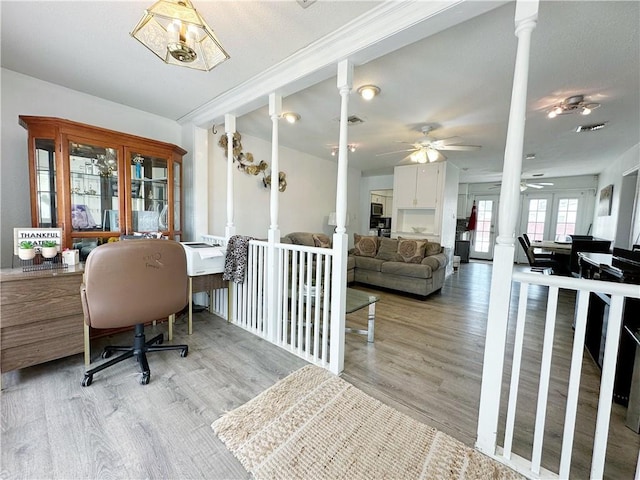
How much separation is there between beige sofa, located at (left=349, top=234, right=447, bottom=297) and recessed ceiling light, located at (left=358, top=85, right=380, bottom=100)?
2.52 m

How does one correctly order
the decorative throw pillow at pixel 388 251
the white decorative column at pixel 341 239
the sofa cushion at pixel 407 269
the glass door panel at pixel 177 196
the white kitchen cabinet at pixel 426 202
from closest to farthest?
the white decorative column at pixel 341 239 → the glass door panel at pixel 177 196 → the sofa cushion at pixel 407 269 → the decorative throw pillow at pixel 388 251 → the white kitchen cabinet at pixel 426 202

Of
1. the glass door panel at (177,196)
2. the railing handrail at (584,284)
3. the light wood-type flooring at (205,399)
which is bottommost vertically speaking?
the light wood-type flooring at (205,399)

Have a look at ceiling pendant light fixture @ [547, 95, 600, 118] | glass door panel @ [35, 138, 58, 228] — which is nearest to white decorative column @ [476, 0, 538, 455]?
ceiling pendant light fixture @ [547, 95, 600, 118]

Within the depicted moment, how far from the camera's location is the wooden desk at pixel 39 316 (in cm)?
170

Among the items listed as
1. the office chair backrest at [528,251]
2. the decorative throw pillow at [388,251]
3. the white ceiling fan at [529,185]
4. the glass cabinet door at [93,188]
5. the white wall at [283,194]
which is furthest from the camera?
the white ceiling fan at [529,185]

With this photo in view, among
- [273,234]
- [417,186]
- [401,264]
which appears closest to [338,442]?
[273,234]

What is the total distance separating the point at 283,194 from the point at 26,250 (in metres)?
3.32

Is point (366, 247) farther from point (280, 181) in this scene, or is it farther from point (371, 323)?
point (371, 323)

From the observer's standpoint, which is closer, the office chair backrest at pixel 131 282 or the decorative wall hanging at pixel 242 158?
the office chair backrest at pixel 131 282

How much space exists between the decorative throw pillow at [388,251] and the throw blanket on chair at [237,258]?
2.69 meters

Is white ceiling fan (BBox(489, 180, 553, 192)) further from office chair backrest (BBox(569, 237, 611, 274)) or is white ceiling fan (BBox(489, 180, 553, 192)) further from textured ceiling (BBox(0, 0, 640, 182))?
textured ceiling (BBox(0, 0, 640, 182))

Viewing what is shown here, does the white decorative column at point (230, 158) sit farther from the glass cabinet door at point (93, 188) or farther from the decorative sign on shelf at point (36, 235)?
the decorative sign on shelf at point (36, 235)

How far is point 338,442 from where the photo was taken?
1.39 metres

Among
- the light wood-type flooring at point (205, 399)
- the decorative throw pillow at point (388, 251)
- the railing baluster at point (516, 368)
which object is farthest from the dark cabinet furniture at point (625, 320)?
the decorative throw pillow at point (388, 251)
